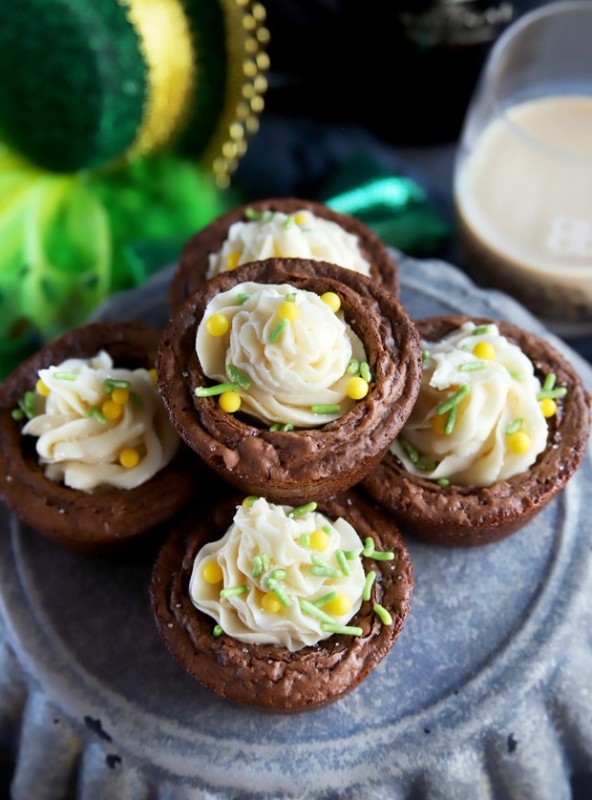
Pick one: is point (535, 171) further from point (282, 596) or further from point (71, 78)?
point (282, 596)

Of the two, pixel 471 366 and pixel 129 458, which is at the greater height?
pixel 471 366

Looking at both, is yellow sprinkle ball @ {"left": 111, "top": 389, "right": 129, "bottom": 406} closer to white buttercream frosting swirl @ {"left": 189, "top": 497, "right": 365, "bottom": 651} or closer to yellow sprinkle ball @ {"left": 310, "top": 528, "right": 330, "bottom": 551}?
white buttercream frosting swirl @ {"left": 189, "top": 497, "right": 365, "bottom": 651}

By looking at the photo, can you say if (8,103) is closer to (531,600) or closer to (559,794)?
(531,600)

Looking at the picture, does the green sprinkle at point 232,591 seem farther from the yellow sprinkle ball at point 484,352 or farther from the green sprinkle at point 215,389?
the yellow sprinkle ball at point 484,352

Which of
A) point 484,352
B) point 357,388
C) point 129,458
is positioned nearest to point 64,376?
point 129,458

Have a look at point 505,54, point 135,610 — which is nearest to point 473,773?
point 135,610

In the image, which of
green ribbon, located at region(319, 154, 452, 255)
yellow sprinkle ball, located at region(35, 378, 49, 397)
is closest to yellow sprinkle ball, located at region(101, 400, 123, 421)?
yellow sprinkle ball, located at region(35, 378, 49, 397)

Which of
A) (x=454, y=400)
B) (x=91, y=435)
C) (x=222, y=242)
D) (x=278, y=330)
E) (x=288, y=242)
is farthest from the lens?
(x=222, y=242)
